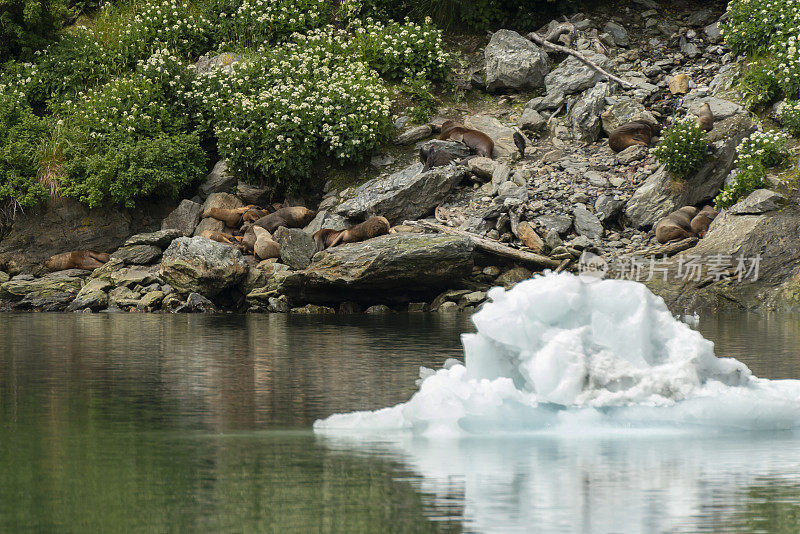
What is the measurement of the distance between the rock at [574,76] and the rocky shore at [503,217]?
4cm

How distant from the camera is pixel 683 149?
1772cm

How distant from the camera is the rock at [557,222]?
17906 mm

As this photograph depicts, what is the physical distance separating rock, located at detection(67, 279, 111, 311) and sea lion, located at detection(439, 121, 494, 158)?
7492mm

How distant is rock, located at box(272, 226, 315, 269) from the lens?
1842cm

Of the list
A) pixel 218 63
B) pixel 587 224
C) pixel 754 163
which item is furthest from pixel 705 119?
pixel 218 63

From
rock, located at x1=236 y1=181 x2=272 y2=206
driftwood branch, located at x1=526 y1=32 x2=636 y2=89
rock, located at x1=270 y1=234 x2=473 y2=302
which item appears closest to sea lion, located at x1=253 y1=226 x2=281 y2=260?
rock, located at x1=270 y1=234 x2=473 y2=302

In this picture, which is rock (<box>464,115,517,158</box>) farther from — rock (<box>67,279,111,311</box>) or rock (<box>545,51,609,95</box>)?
rock (<box>67,279,111,311</box>)

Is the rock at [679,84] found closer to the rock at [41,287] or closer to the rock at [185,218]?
the rock at [185,218]

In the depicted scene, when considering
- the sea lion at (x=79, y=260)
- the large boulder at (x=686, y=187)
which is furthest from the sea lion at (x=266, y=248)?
the large boulder at (x=686, y=187)

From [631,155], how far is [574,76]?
10.6ft

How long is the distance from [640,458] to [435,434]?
122 centimetres

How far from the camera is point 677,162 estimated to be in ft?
58.2

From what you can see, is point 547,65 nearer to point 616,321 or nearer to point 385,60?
point 385,60

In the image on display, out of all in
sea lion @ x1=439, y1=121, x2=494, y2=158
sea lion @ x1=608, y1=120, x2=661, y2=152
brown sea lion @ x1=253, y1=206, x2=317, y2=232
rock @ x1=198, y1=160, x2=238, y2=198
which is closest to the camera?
sea lion @ x1=608, y1=120, x2=661, y2=152
